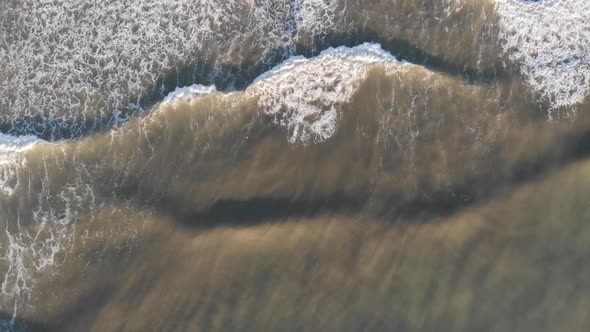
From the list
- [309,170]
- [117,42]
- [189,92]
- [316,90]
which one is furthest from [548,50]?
[117,42]

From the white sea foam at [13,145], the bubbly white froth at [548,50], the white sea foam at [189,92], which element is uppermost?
the bubbly white froth at [548,50]

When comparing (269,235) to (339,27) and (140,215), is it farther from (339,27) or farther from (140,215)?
(339,27)

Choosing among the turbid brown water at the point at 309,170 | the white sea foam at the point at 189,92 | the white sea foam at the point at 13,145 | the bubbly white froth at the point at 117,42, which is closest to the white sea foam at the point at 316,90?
the turbid brown water at the point at 309,170

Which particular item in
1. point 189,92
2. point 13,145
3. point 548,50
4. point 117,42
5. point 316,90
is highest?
point 548,50

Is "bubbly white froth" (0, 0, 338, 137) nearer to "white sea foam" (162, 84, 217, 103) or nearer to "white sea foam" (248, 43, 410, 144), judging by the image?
"white sea foam" (162, 84, 217, 103)

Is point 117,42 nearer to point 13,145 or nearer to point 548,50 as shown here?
point 13,145

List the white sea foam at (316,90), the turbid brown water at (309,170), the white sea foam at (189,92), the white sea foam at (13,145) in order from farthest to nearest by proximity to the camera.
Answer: the white sea foam at (13,145) < the white sea foam at (189,92) < the white sea foam at (316,90) < the turbid brown water at (309,170)

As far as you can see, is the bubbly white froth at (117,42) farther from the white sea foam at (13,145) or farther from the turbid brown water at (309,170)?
the white sea foam at (13,145)
